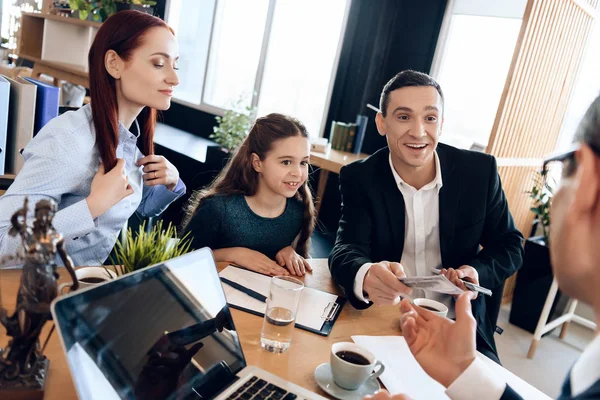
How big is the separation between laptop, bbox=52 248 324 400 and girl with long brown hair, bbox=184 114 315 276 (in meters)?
0.81

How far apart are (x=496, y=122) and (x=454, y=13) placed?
1.24 metres

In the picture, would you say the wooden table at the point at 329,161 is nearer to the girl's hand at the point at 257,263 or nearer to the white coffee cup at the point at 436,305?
the girl's hand at the point at 257,263

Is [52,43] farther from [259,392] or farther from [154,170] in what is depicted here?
[259,392]

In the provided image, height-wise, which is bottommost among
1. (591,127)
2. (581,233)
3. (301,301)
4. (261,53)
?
(301,301)

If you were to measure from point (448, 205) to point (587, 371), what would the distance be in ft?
4.13

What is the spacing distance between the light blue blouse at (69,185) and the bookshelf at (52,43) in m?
2.76

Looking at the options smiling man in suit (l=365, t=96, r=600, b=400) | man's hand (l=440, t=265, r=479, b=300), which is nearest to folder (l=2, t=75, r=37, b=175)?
man's hand (l=440, t=265, r=479, b=300)

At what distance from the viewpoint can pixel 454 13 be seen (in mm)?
3748

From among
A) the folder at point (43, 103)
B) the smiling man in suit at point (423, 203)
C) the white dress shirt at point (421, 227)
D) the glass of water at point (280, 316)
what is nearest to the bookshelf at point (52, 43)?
the folder at point (43, 103)

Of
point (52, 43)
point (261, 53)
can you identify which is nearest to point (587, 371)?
point (261, 53)

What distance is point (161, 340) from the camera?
0.83 metres

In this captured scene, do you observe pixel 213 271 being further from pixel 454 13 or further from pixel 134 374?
pixel 454 13

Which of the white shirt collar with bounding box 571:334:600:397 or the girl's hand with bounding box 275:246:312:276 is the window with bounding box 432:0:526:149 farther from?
the white shirt collar with bounding box 571:334:600:397

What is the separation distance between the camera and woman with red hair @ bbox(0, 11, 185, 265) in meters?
1.30
